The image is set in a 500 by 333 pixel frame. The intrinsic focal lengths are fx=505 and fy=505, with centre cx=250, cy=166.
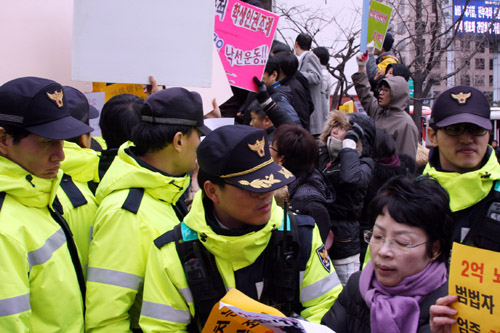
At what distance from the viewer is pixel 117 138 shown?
3.50 metres

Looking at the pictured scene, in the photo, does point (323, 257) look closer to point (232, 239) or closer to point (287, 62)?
point (232, 239)

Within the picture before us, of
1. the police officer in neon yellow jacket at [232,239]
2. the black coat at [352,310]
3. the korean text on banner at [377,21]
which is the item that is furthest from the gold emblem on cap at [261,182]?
the korean text on banner at [377,21]

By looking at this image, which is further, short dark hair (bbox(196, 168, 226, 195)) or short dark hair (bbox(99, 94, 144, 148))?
short dark hair (bbox(99, 94, 144, 148))

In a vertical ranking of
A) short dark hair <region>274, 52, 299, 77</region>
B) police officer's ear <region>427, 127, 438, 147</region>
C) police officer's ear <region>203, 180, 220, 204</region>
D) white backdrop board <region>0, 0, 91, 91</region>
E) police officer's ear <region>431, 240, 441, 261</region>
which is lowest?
police officer's ear <region>431, 240, 441, 261</region>

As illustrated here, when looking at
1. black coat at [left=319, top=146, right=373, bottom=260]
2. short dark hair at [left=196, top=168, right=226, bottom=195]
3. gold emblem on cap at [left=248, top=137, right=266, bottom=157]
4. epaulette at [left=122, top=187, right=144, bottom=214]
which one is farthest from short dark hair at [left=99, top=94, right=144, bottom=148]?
black coat at [left=319, top=146, right=373, bottom=260]

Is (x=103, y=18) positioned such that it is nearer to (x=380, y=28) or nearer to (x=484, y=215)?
(x=484, y=215)

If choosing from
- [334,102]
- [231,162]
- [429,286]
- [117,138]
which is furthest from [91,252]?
[334,102]

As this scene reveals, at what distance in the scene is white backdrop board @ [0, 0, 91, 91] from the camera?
12.2 feet

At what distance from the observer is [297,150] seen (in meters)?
3.74

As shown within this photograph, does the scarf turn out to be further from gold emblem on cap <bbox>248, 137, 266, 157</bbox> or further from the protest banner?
the protest banner

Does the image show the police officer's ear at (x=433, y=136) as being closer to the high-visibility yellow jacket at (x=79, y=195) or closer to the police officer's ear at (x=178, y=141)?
the police officer's ear at (x=178, y=141)

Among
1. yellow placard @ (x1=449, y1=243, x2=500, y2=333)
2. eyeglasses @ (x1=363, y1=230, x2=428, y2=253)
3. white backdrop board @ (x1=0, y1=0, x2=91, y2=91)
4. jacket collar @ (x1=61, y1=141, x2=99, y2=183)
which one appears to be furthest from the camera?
white backdrop board @ (x1=0, y1=0, x2=91, y2=91)

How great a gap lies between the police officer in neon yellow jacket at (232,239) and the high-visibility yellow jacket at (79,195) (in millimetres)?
607

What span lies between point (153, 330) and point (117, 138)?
5.30ft
